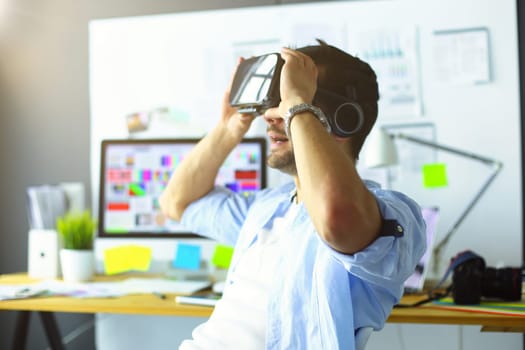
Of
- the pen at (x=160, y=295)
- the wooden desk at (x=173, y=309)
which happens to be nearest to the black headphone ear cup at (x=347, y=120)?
the wooden desk at (x=173, y=309)

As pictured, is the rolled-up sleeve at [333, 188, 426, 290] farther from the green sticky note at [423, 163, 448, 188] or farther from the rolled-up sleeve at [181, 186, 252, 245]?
the green sticky note at [423, 163, 448, 188]

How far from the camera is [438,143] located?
222 centimetres

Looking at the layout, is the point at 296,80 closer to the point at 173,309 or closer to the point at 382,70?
the point at 173,309

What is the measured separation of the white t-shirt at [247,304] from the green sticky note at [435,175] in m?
0.91

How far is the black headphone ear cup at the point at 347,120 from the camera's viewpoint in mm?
1338

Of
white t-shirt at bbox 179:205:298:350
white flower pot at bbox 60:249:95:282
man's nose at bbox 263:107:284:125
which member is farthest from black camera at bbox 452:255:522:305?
white flower pot at bbox 60:249:95:282

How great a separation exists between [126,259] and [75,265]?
0.61 ft

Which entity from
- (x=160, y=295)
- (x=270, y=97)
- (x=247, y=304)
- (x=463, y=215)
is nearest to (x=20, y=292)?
(x=160, y=295)

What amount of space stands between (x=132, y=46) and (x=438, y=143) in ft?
3.93

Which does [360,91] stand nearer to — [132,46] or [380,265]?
[380,265]

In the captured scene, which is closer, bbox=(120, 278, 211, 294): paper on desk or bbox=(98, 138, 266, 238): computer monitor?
bbox=(120, 278, 211, 294): paper on desk

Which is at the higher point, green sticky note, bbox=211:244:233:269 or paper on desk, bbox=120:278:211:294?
green sticky note, bbox=211:244:233:269

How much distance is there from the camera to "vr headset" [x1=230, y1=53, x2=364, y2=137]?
4.40 feet

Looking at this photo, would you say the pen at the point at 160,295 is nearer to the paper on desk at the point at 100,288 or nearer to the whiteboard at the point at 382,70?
the paper on desk at the point at 100,288
